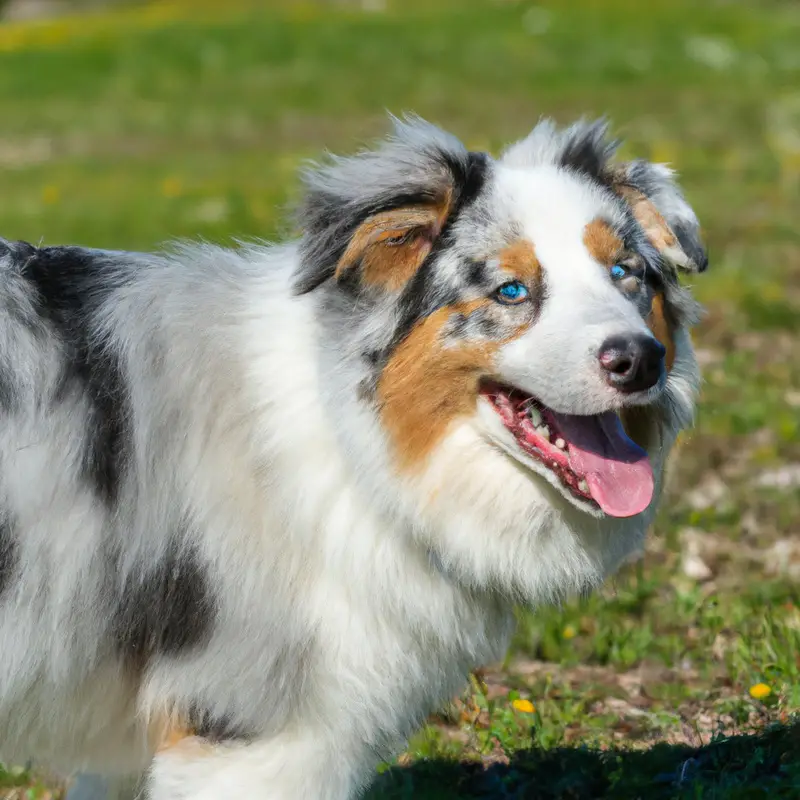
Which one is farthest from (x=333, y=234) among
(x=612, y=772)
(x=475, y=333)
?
(x=612, y=772)

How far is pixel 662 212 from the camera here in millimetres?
3602

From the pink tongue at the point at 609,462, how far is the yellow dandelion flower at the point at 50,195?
10.5 m

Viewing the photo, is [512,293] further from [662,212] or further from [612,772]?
[612,772]

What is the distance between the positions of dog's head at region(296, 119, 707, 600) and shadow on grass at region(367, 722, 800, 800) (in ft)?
3.55

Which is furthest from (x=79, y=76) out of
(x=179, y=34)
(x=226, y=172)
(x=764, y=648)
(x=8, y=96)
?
(x=764, y=648)

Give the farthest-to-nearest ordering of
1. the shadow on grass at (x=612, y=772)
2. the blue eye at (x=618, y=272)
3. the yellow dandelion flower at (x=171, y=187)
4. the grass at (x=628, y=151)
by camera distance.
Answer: the yellow dandelion flower at (x=171, y=187)
the grass at (x=628, y=151)
the shadow on grass at (x=612, y=772)
the blue eye at (x=618, y=272)

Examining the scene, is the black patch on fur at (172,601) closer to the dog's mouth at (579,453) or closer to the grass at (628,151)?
the dog's mouth at (579,453)

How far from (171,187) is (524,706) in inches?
390

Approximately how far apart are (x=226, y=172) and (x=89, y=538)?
461 inches

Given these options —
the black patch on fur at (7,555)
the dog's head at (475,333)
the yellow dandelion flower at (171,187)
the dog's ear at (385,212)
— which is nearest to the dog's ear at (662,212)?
the dog's head at (475,333)

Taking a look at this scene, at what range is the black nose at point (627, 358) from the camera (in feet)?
9.75

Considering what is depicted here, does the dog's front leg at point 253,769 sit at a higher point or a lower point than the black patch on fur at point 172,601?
A: lower

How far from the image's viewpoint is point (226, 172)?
14.4 meters

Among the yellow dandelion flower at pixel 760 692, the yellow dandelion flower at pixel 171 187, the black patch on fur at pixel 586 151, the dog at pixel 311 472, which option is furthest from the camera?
the yellow dandelion flower at pixel 171 187
